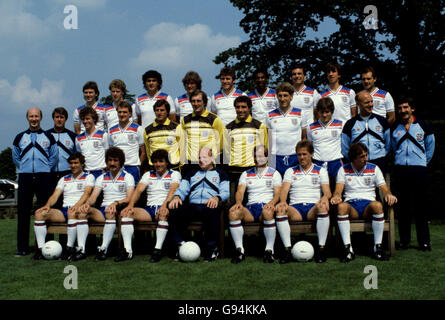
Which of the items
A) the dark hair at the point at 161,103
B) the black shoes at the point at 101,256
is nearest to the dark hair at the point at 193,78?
the dark hair at the point at 161,103

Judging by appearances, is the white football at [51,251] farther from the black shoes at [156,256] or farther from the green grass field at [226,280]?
the black shoes at [156,256]

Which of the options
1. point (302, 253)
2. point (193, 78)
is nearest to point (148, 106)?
point (193, 78)

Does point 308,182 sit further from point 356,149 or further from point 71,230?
point 71,230

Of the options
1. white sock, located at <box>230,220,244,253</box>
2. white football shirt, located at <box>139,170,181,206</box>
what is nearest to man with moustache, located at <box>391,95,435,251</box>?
white sock, located at <box>230,220,244,253</box>

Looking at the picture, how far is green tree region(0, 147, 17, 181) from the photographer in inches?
3172

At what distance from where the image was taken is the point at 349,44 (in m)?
18.7

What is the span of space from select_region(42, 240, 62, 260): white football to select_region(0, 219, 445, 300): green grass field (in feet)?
0.50

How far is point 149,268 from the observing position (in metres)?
5.61

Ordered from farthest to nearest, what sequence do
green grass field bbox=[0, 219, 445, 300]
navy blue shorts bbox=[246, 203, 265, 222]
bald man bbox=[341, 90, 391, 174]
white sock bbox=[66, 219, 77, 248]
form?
bald man bbox=[341, 90, 391, 174] → white sock bbox=[66, 219, 77, 248] → navy blue shorts bbox=[246, 203, 265, 222] → green grass field bbox=[0, 219, 445, 300]

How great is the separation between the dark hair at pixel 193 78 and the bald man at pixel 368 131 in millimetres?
2454

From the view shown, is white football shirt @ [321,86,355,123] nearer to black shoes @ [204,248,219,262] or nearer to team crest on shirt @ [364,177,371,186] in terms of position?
team crest on shirt @ [364,177,371,186]

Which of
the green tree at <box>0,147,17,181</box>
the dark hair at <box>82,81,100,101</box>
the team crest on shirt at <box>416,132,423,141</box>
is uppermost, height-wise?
the dark hair at <box>82,81,100,101</box>

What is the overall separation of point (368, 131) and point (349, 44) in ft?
43.5

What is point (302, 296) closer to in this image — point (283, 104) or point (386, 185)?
point (386, 185)
